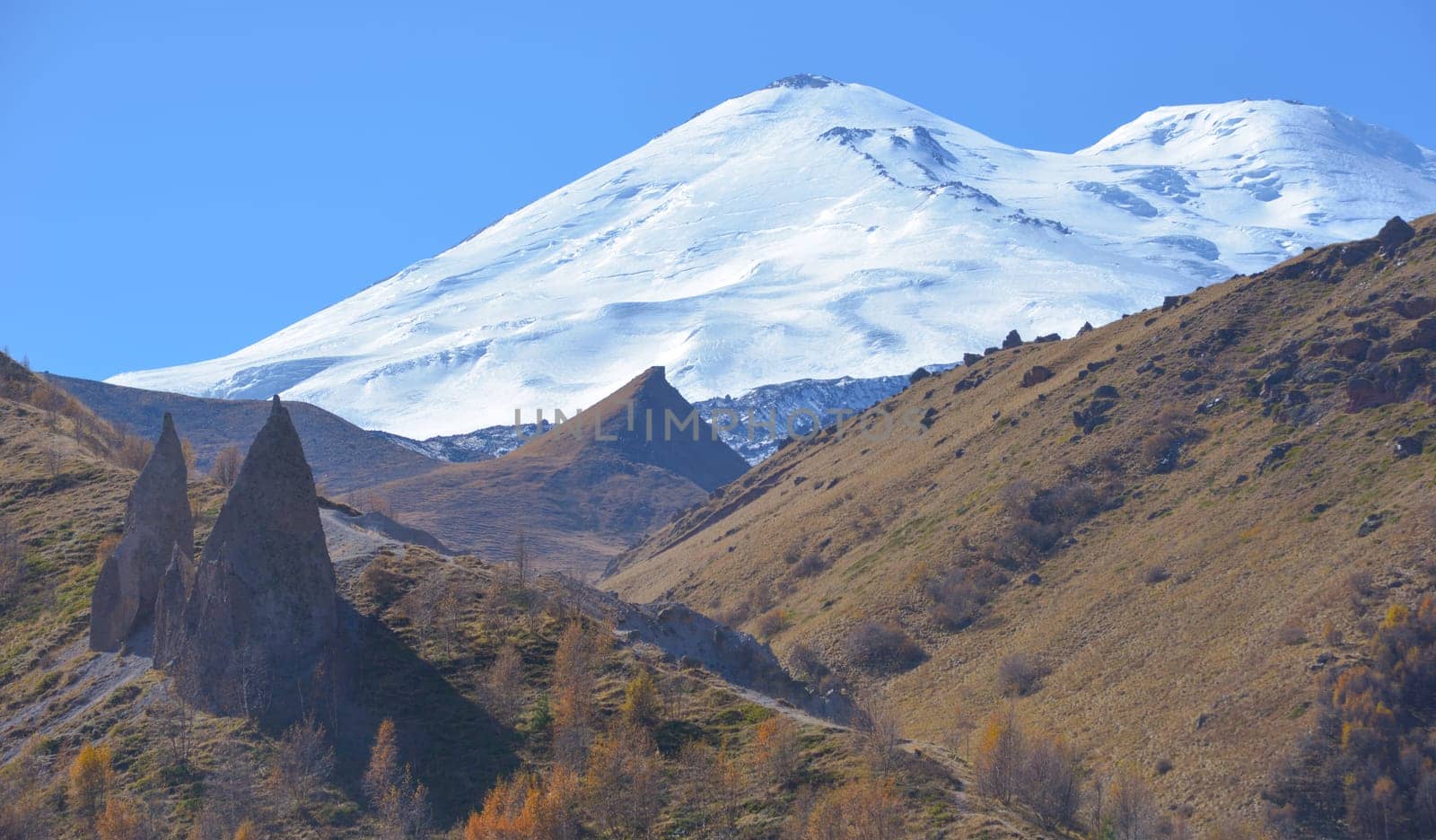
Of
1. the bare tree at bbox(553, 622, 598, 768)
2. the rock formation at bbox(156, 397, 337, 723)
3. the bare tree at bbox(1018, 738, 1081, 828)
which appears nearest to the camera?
the bare tree at bbox(1018, 738, 1081, 828)

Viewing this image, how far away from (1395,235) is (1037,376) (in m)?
17.1

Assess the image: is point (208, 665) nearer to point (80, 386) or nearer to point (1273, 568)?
point (1273, 568)

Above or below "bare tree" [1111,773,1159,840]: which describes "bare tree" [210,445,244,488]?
above

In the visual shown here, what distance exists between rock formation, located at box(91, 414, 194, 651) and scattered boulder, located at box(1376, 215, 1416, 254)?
1927 inches

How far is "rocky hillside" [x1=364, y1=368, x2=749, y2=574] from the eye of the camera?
11300 centimetres

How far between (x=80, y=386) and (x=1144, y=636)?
11105 cm

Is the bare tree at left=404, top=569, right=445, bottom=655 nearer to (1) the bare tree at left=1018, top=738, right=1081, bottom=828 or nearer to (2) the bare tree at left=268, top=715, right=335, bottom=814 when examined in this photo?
(2) the bare tree at left=268, top=715, right=335, bottom=814

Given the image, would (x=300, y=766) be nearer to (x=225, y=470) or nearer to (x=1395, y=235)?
(x=225, y=470)

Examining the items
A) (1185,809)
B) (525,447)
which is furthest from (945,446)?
(525,447)

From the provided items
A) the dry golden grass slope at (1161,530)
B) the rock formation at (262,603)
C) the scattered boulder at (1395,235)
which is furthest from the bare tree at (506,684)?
the scattered boulder at (1395,235)

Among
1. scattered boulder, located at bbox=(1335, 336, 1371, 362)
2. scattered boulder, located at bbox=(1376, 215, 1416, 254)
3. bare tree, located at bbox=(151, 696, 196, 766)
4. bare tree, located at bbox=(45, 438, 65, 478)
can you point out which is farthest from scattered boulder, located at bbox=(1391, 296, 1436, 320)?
bare tree, located at bbox=(45, 438, 65, 478)

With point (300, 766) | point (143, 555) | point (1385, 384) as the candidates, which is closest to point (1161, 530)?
point (1385, 384)

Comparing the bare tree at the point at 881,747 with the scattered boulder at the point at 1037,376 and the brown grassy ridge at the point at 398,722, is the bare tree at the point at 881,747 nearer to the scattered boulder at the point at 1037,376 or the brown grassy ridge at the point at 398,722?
the brown grassy ridge at the point at 398,722

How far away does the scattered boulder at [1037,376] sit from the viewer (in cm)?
7294
